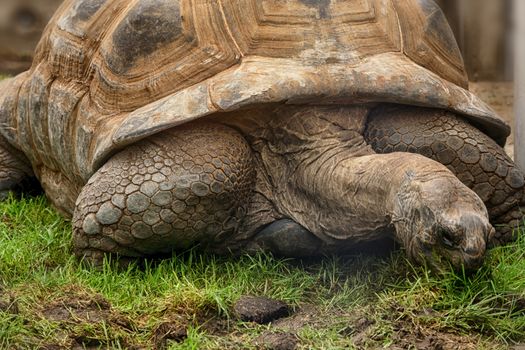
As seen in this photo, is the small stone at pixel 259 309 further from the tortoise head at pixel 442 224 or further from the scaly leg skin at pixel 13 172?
the scaly leg skin at pixel 13 172

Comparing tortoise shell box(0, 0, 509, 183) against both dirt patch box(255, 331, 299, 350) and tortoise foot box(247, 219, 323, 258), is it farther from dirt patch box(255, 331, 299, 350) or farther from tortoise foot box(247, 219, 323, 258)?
dirt patch box(255, 331, 299, 350)

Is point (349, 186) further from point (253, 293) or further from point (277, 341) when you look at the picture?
point (277, 341)

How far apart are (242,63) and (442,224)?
1279 mm

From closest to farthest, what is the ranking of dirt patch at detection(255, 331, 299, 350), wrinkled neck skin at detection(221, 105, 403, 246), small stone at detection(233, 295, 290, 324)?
dirt patch at detection(255, 331, 299, 350) → small stone at detection(233, 295, 290, 324) → wrinkled neck skin at detection(221, 105, 403, 246)

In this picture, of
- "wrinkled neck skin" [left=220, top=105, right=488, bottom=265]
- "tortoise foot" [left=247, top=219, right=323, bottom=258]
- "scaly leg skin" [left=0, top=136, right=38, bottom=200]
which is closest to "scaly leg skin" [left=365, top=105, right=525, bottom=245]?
"wrinkled neck skin" [left=220, top=105, right=488, bottom=265]

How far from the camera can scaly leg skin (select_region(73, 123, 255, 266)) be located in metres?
4.69

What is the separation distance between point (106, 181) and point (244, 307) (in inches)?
39.9

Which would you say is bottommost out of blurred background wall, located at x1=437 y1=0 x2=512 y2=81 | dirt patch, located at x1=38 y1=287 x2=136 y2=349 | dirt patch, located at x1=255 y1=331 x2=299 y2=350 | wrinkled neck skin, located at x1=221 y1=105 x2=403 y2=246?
blurred background wall, located at x1=437 y1=0 x2=512 y2=81

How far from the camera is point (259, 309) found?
13.6ft

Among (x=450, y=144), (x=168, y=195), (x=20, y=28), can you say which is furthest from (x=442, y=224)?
(x=20, y=28)

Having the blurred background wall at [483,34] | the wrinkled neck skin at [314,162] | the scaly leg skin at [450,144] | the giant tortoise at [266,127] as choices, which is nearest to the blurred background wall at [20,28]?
the blurred background wall at [483,34]

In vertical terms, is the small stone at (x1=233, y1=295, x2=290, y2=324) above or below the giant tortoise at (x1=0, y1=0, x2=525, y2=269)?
below

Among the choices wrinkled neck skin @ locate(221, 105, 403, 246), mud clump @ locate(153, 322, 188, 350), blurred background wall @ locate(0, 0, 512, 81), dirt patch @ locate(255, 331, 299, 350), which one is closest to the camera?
dirt patch @ locate(255, 331, 299, 350)

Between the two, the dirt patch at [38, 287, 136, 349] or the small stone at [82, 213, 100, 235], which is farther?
the small stone at [82, 213, 100, 235]
